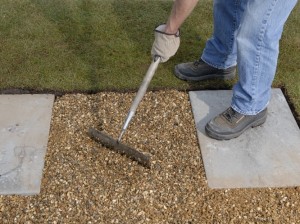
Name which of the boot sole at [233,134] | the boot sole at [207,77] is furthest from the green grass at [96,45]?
the boot sole at [233,134]

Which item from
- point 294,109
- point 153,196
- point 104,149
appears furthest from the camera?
point 294,109

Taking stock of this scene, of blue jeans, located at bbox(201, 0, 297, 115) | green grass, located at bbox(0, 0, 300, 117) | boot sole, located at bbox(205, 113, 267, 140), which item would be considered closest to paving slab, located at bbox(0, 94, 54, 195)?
green grass, located at bbox(0, 0, 300, 117)

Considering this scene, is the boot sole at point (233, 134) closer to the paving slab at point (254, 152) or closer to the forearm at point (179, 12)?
the paving slab at point (254, 152)

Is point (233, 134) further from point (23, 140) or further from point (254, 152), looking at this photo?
point (23, 140)

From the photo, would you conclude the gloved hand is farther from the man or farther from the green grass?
the green grass

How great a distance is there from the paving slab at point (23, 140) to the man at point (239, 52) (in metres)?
1.14

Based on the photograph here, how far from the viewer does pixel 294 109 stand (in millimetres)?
3865

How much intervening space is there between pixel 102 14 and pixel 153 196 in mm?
2618

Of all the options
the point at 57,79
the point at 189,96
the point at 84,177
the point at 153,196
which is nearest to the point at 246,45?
the point at 189,96

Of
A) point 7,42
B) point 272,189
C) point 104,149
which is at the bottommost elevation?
point 7,42

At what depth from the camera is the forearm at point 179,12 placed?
111 inches

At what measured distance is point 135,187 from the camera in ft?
10.4

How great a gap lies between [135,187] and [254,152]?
0.95 meters

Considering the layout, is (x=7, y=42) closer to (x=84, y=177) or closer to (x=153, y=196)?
(x=84, y=177)
